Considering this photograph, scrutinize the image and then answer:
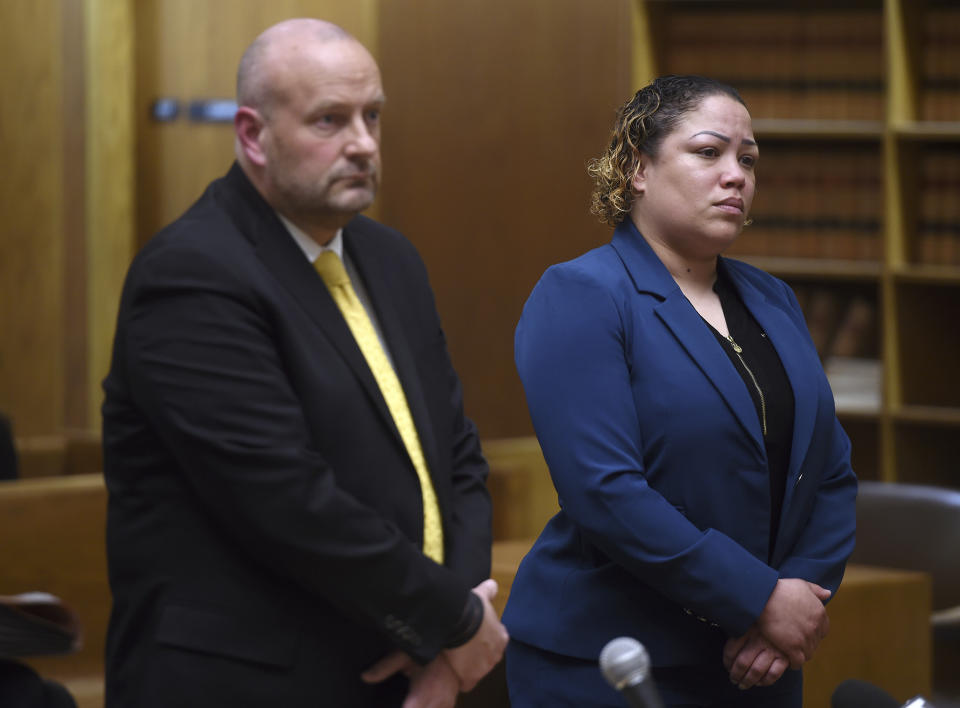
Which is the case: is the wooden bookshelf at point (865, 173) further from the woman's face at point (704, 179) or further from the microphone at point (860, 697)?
the microphone at point (860, 697)

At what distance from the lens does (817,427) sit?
1.99m

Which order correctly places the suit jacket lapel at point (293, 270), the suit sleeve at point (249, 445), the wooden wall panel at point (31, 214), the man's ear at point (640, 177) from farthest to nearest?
the wooden wall panel at point (31, 214) < the man's ear at point (640, 177) < the suit jacket lapel at point (293, 270) < the suit sleeve at point (249, 445)

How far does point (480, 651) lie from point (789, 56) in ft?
11.4

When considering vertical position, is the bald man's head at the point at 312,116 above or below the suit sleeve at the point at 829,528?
above

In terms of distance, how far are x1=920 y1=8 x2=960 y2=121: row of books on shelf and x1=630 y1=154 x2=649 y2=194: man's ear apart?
2.66 m

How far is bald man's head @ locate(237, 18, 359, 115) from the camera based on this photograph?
1.52m

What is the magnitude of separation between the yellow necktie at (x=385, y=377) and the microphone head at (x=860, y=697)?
0.58 metres

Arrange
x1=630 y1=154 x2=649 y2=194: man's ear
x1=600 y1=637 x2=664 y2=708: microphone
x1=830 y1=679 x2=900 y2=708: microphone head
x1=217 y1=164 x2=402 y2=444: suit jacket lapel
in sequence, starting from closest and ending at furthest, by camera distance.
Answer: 1. x1=600 y1=637 x2=664 y2=708: microphone
2. x1=217 y1=164 x2=402 y2=444: suit jacket lapel
3. x1=830 y1=679 x2=900 y2=708: microphone head
4. x1=630 y1=154 x2=649 y2=194: man's ear

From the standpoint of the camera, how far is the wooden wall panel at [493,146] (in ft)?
14.8

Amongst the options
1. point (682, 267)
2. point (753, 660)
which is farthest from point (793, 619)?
point (682, 267)

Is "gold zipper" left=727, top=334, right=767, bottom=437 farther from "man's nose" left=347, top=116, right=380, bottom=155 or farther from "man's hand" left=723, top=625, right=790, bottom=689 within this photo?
"man's nose" left=347, top=116, right=380, bottom=155

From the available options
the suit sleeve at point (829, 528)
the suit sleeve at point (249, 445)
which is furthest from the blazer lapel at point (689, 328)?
the suit sleeve at point (249, 445)

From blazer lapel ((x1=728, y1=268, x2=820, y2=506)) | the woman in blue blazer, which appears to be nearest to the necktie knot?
the woman in blue blazer

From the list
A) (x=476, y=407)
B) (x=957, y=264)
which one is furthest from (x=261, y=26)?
(x=957, y=264)
